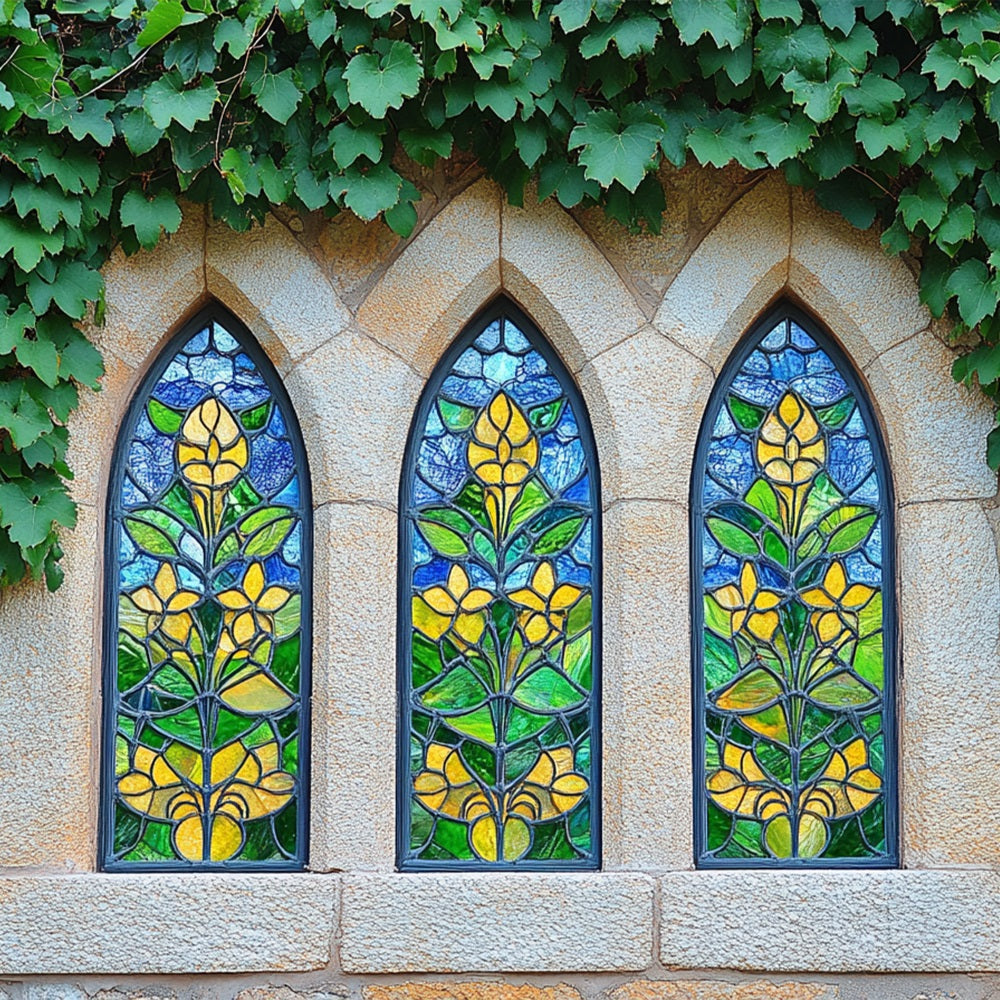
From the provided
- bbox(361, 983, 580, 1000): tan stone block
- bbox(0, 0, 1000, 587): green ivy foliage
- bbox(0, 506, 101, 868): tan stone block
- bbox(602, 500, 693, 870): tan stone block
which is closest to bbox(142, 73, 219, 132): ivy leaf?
bbox(0, 0, 1000, 587): green ivy foliage

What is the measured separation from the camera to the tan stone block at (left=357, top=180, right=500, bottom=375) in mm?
3506

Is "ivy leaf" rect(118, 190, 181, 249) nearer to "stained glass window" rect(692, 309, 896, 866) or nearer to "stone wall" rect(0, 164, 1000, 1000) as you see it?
"stone wall" rect(0, 164, 1000, 1000)

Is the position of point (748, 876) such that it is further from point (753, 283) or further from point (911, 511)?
point (753, 283)

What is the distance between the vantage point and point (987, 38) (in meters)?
3.35

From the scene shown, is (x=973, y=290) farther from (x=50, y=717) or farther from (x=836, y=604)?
(x=50, y=717)

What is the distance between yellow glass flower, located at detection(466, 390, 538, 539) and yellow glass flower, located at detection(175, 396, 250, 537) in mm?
598

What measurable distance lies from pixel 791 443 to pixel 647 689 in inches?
29.2

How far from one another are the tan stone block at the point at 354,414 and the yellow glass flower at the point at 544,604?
0.41 metres

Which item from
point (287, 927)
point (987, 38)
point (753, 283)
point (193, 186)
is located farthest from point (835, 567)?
point (193, 186)

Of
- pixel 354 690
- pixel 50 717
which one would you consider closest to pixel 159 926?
pixel 50 717

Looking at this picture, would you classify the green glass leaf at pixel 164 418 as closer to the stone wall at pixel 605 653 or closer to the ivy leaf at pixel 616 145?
the stone wall at pixel 605 653

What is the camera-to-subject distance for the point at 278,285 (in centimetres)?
351

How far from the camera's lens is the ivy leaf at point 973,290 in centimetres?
→ 334

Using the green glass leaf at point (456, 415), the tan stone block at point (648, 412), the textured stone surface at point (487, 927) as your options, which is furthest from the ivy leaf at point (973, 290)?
the textured stone surface at point (487, 927)
